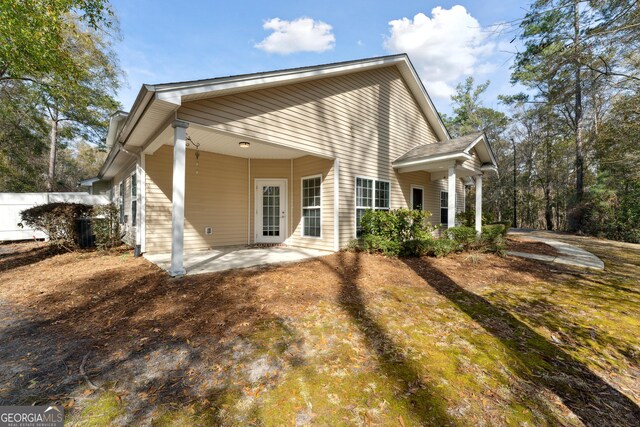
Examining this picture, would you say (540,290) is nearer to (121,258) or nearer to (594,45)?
(594,45)

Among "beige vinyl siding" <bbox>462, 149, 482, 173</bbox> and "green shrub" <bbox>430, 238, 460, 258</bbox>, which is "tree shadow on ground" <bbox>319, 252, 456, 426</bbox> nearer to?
"green shrub" <bbox>430, 238, 460, 258</bbox>

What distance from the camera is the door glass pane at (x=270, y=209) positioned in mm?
8664

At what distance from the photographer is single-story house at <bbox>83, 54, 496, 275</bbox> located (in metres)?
5.27

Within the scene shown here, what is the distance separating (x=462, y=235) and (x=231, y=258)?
6718 mm

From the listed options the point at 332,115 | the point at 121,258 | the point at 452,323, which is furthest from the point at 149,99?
the point at 452,323

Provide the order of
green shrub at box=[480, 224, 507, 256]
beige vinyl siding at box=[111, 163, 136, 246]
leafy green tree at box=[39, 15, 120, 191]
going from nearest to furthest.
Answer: green shrub at box=[480, 224, 507, 256] → beige vinyl siding at box=[111, 163, 136, 246] → leafy green tree at box=[39, 15, 120, 191]

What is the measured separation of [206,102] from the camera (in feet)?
16.1

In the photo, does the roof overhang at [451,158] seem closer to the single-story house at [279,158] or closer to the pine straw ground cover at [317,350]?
the single-story house at [279,158]

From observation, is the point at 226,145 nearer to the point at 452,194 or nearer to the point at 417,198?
the point at 452,194

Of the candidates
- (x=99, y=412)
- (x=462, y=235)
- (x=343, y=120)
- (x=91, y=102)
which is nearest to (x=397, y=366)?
(x=99, y=412)

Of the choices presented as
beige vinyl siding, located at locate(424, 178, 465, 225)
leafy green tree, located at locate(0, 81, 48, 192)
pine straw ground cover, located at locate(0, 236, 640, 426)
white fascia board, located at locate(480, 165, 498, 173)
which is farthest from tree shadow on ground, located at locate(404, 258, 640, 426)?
leafy green tree, located at locate(0, 81, 48, 192)

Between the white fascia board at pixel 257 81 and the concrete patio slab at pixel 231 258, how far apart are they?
3.20 metres

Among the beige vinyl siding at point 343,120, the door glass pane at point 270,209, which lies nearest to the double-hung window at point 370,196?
the beige vinyl siding at point 343,120

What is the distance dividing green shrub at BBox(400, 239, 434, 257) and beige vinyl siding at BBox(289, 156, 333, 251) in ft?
6.72
